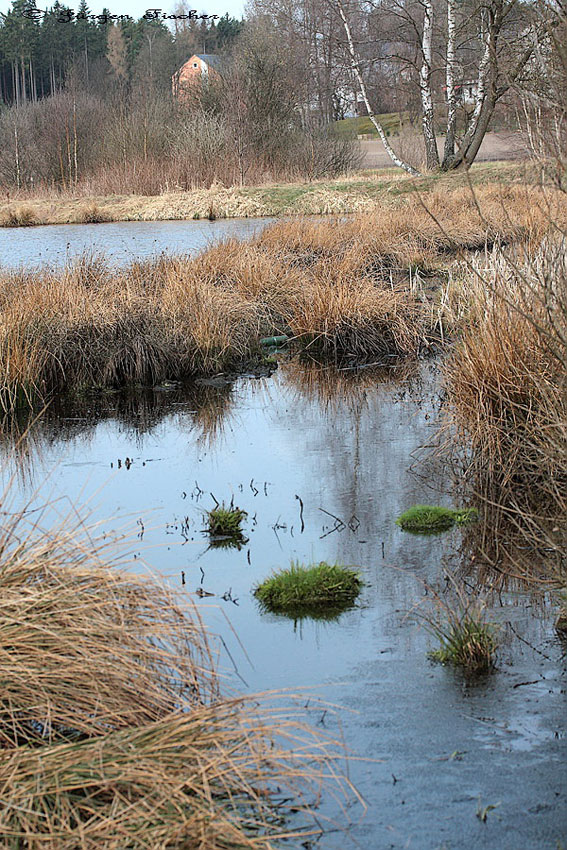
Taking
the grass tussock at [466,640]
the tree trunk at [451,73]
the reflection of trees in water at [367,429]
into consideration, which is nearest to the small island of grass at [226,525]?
the reflection of trees in water at [367,429]

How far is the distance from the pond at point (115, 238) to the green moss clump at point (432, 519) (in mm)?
11039

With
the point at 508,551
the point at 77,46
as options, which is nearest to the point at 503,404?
the point at 508,551

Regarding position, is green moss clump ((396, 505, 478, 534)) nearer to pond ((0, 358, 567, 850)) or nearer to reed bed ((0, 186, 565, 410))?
pond ((0, 358, 567, 850))

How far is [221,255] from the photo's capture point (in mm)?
12859

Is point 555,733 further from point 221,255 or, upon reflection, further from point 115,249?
point 115,249

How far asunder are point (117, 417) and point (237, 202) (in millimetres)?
20094

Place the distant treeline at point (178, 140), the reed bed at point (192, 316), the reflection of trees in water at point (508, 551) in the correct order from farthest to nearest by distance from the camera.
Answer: the distant treeline at point (178, 140) → the reed bed at point (192, 316) → the reflection of trees in water at point (508, 551)

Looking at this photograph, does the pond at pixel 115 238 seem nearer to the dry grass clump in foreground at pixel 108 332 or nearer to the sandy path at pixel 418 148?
the dry grass clump in foreground at pixel 108 332

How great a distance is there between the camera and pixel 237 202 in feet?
92.0

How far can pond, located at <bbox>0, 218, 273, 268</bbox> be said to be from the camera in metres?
17.6

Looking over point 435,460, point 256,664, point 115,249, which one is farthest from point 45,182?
point 256,664

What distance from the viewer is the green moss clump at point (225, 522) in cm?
569

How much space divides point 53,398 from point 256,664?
5770 mm

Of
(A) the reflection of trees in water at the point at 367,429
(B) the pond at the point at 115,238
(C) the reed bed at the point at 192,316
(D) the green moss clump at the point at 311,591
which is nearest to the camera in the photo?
(D) the green moss clump at the point at 311,591
